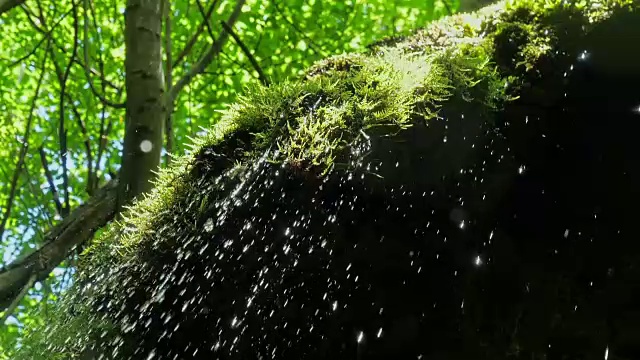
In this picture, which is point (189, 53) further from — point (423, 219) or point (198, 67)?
point (423, 219)

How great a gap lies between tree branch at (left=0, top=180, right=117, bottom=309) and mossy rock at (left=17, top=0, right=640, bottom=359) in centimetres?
144

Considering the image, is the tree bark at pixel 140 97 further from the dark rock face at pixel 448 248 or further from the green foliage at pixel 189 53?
the green foliage at pixel 189 53

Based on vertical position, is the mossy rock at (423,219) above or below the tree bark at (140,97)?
below

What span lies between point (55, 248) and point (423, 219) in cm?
260

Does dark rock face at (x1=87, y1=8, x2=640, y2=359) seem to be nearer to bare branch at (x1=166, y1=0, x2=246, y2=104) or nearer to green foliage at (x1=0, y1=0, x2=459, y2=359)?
bare branch at (x1=166, y1=0, x2=246, y2=104)

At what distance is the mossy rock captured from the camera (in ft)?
3.22

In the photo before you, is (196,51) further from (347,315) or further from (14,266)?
(347,315)

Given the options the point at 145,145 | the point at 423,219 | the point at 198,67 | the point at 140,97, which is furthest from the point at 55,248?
the point at 423,219

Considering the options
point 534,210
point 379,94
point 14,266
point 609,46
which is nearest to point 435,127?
point 379,94

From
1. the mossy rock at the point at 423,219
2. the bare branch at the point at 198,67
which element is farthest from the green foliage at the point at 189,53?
the mossy rock at the point at 423,219

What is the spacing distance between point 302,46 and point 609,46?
5.86m

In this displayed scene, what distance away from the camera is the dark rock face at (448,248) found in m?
0.96

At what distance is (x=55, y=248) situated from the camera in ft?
9.61

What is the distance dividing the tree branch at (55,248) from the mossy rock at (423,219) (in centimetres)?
144
